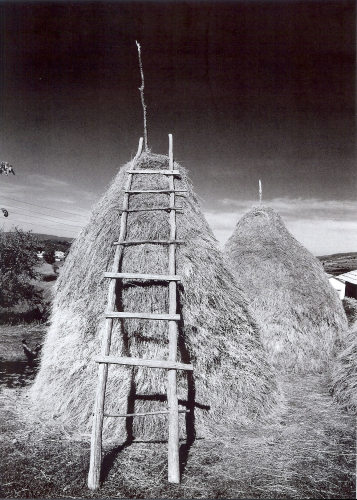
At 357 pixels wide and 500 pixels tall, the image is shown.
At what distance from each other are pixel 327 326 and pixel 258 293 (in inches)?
91.5

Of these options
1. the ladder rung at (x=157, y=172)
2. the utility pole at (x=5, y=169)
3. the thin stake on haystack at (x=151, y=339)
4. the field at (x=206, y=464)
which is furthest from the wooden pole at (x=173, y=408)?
the utility pole at (x=5, y=169)

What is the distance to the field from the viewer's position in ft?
14.4

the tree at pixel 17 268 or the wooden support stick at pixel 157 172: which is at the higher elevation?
the wooden support stick at pixel 157 172

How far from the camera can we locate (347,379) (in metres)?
7.82

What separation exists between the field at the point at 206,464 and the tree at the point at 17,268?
43.8 ft

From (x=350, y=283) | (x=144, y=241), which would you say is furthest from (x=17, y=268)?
(x=350, y=283)

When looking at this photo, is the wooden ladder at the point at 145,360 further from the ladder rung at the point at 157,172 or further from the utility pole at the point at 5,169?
the utility pole at the point at 5,169

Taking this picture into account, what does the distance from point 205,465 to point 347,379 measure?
4.46 metres

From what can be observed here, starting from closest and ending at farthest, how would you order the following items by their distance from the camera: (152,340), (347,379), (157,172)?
1. (152,340)
2. (157,172)
3. (347,379)

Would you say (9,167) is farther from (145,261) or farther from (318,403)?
(318,403)

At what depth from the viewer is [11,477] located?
4656 mm

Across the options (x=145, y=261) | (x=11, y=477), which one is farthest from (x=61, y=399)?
(x=145, y=261)

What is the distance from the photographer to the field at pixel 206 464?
14.4 feet

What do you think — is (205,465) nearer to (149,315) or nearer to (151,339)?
(151,339)
